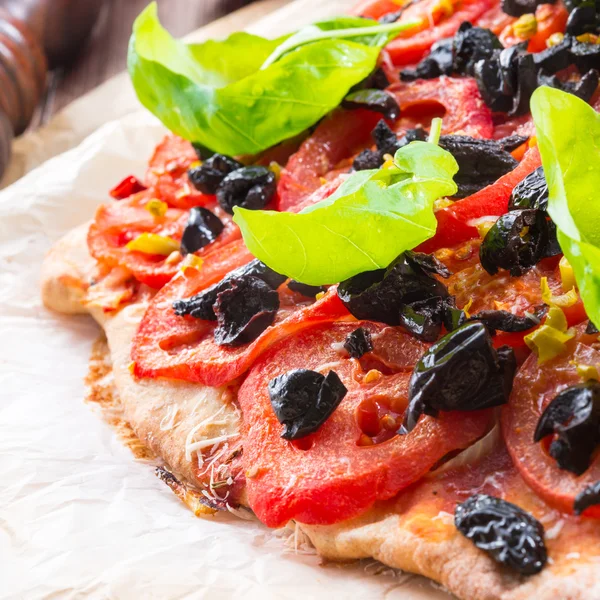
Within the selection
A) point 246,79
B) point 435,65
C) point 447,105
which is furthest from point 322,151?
point 435,65

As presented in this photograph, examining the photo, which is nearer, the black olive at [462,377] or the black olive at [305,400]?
the black olive at [462,377]

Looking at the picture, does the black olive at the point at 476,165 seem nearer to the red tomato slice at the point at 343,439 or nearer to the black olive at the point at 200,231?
the red tomato slice at the point at 343,439

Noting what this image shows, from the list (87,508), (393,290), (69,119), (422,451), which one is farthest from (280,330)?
(69,119)

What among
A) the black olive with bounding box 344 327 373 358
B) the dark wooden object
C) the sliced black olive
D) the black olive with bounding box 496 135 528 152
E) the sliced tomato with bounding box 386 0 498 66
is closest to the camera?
the sliced black olive

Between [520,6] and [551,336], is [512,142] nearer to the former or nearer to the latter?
[520,6]

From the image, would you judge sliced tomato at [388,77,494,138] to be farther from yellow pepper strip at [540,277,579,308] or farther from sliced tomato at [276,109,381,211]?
yellow pepper strip at [540,277,579,308]

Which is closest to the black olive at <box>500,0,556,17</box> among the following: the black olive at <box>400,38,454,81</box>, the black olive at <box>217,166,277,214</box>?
the black olive at <box>400,38,454,81</box>

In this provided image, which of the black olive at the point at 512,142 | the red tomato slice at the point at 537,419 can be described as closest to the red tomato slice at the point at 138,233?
the black olive at the point at 512,142
